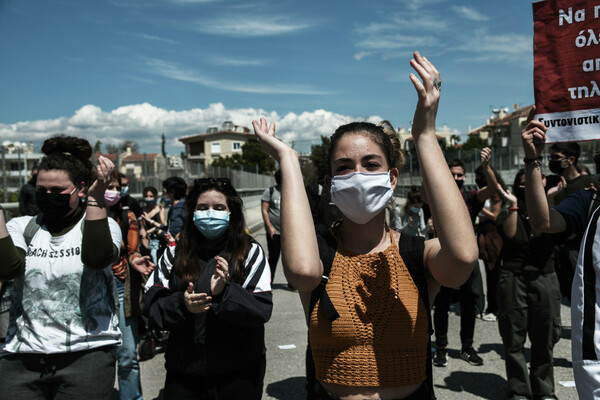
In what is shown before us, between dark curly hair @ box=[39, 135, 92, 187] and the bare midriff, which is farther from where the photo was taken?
dark curly hair @ box=[39, 135, 92, 187]

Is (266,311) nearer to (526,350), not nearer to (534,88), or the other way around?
(534,88)

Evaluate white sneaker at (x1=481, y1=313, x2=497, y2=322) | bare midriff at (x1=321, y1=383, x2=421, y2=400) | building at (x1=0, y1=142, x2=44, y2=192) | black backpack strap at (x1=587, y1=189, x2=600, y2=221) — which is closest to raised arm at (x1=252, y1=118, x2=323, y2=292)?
bare midriff at (x1=321, y1=383, x2=421, y2=400)

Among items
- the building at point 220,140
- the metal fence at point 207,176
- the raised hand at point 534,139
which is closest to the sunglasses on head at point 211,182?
the raised hand at point 534,139

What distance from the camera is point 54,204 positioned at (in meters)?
3.01

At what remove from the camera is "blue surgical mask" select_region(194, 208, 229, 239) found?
332cm

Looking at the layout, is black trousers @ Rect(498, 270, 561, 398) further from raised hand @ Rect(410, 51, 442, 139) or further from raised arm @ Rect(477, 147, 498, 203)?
raised hand @ Rect(410, 51, 442, 139)

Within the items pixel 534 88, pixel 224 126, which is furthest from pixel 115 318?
pixel 224 126

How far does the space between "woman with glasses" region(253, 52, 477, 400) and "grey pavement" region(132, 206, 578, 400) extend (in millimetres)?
3259

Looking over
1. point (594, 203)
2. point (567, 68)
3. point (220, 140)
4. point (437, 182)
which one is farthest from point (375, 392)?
point (220, 140)

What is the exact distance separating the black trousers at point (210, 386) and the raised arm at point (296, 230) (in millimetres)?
1318

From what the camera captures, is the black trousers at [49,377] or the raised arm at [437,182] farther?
the black trousers at [49,377]

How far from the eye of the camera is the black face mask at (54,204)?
3.00 m

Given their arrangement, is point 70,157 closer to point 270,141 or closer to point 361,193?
point 270,141

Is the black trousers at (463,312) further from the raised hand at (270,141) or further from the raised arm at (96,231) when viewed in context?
the raised hand at (270,141)
